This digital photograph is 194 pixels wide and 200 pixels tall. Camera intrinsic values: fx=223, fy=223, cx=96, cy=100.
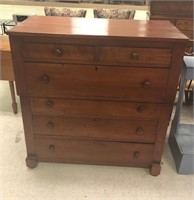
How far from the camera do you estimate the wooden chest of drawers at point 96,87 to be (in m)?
1.23

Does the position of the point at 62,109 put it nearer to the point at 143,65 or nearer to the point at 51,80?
the point at 51,80

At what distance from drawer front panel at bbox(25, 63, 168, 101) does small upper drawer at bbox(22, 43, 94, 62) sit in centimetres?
5

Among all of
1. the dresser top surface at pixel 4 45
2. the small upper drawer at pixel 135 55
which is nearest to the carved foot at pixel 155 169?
the small upper drawer at pixel 135 55

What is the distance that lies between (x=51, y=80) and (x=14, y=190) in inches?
31.5

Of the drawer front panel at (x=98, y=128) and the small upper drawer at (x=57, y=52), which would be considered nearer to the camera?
the small upper drawer at (x=57, y=52)

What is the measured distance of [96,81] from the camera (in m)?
1.34

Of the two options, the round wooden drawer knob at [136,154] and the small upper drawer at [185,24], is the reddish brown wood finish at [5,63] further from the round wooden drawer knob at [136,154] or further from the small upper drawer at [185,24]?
the small upper drawer at [185,24]

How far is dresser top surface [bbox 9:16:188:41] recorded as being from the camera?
1.21 metres

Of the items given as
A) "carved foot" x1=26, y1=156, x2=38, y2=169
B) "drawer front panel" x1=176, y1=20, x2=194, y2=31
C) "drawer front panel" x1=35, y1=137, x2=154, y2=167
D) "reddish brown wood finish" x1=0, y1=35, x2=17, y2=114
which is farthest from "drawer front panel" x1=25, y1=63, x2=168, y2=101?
"drawer front panel" x1=176, y1=20, x2=194, y2=31

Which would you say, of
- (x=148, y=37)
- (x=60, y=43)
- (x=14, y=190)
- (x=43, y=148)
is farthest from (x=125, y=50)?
(x=14, y=190)

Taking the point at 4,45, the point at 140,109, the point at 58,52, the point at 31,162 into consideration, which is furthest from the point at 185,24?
the point at 31,162

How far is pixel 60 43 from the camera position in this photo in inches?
48.6

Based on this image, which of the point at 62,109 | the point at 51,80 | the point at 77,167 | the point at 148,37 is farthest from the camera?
the point at 77,167

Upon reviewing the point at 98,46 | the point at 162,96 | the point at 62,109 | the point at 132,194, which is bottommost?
the point at 132,194
